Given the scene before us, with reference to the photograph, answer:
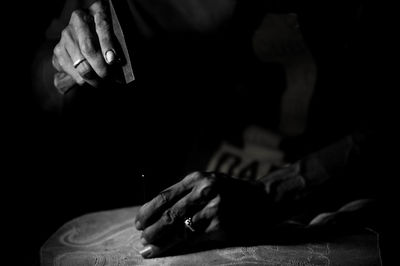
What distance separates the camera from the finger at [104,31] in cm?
100

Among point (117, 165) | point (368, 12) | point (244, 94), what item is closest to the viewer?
point (368, 12)

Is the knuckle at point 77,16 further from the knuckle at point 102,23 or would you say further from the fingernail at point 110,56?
the fingernail at point 110,56

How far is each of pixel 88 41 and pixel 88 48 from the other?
2cm

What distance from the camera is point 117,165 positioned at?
5.98 feet

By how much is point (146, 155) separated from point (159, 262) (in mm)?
891

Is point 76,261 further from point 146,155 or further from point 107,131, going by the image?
point 146,155

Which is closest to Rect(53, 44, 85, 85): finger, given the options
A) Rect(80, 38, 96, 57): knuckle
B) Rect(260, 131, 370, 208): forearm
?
Rect(80, 38, 96, 57): knuckle

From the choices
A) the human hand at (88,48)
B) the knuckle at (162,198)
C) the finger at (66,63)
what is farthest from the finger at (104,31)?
the knuckle at (162,198)

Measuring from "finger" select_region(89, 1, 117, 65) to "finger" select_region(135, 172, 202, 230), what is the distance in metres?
0.33

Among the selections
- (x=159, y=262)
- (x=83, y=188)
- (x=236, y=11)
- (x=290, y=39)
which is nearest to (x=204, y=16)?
(x=236, y=11)

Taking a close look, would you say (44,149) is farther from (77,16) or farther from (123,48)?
(123,48)

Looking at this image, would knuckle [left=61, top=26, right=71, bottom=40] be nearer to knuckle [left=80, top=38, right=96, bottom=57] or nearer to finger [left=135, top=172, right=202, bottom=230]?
knuckle [left=80, top=38, right=96, bottom=57]

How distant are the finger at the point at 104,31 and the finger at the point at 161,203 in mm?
328

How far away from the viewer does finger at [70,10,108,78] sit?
1031 mm
